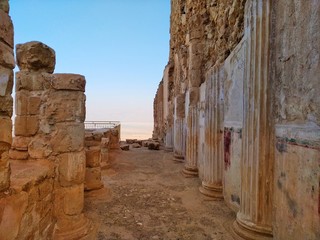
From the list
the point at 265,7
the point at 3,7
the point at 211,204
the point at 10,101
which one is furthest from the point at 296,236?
the point at 3,7

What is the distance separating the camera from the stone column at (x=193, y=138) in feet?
20.2

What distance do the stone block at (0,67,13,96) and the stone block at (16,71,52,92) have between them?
1.22 metres

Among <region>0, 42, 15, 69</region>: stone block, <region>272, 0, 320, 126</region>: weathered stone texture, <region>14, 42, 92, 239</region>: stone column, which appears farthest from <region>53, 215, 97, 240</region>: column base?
<region>272, 0, 320, 126</region>: weathered stone texture

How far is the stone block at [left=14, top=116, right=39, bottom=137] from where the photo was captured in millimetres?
2994

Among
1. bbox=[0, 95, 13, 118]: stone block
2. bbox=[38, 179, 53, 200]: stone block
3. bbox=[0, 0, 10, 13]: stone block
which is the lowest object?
bbox=[38, 179, 53, 200]: stone block

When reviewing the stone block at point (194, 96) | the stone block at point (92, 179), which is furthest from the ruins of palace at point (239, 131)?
the stone block at point (194, 96)

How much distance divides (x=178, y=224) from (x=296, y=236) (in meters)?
1.68

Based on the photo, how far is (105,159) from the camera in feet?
22.1

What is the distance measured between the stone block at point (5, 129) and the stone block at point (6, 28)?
62cm

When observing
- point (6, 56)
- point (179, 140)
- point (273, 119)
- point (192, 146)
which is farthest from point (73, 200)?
point (179, 140)

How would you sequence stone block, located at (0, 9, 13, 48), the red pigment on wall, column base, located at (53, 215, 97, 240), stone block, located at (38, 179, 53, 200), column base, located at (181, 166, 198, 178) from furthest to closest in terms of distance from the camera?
column base, located at (181, 166, 198, 178), the red pigment on wall, column base, located at (53, 215, 97, 240), stone block, located at (38, 179, 53, 200), stone block, located at (0, 9, 13, 48)

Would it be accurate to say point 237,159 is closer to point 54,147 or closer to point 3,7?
point 54,147

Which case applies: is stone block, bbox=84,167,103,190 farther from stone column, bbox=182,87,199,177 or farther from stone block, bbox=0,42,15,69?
stone block, bbox=0,42,15,69

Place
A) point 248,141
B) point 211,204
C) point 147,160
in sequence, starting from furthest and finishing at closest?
point 147,160
point 211,204
point 248,141
